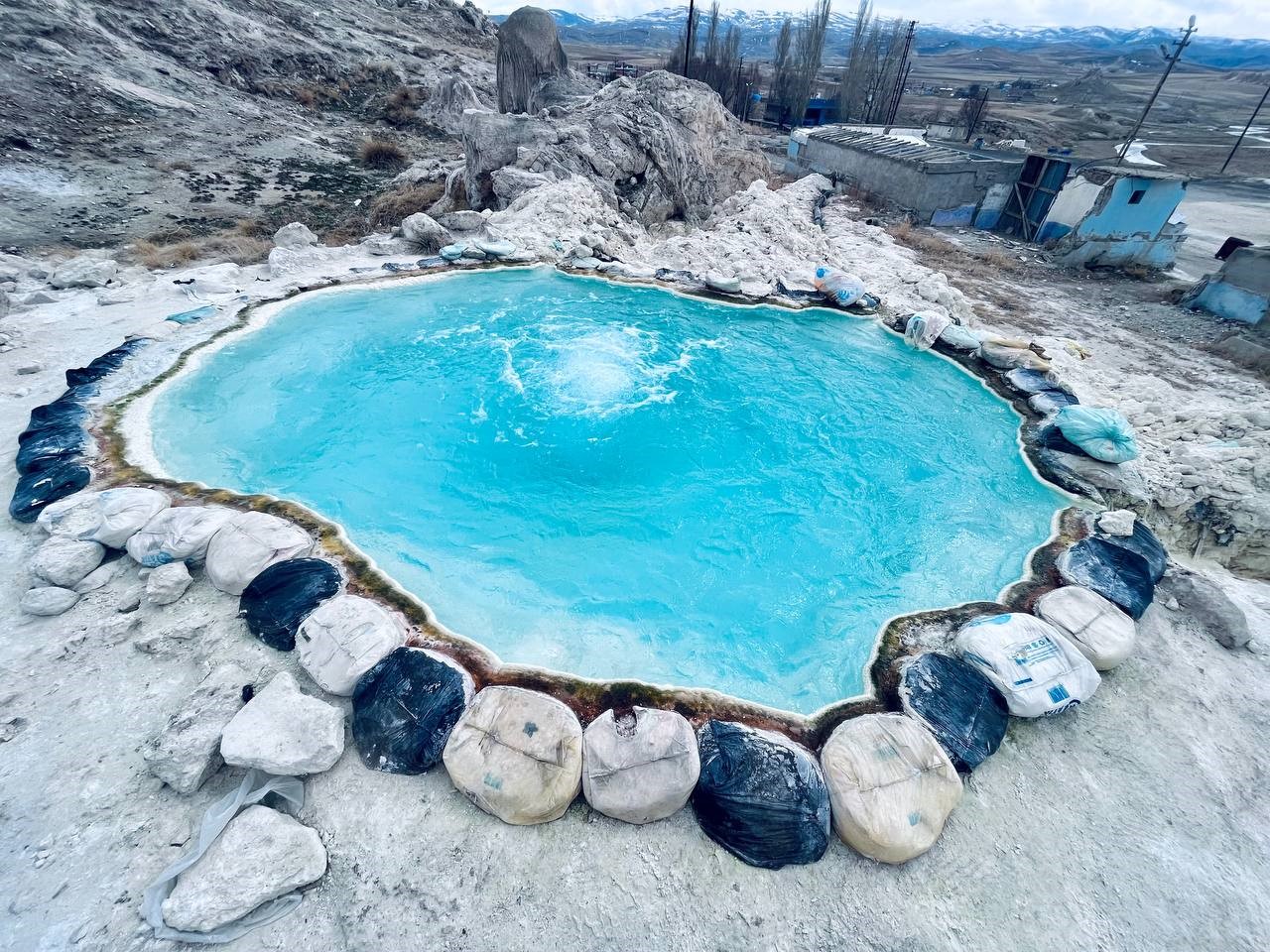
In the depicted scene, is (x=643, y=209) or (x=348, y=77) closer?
(x=643, y=209)

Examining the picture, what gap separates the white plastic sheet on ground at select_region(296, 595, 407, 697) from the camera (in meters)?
6.95

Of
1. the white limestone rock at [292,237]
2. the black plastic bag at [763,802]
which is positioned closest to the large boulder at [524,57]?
the white limestone rock at [292,237]

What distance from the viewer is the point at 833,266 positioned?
21.1 meters

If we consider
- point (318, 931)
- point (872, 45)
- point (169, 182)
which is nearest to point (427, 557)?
point (318, 931)

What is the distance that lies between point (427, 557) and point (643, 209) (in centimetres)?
1980

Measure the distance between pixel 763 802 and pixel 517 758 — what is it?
2.68 m

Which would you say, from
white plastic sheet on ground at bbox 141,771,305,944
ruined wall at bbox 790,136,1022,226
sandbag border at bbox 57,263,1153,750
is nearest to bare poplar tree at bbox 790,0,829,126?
ruined wall at bbox 790,136,1022,226

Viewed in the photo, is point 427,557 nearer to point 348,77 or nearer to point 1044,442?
point 1044,442

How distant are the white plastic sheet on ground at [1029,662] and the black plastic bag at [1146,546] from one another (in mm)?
2752

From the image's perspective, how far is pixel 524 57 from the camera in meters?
27.2

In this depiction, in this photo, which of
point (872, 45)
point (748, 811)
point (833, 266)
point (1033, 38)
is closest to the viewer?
point (748, 811)

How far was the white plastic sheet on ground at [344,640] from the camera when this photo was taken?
6945mm

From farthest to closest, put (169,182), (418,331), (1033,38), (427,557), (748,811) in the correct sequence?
(1033,38) < (169,182) < (418,331) < (427,557) < (748,811)

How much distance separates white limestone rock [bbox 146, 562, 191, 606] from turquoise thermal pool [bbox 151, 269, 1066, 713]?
7.73ft
